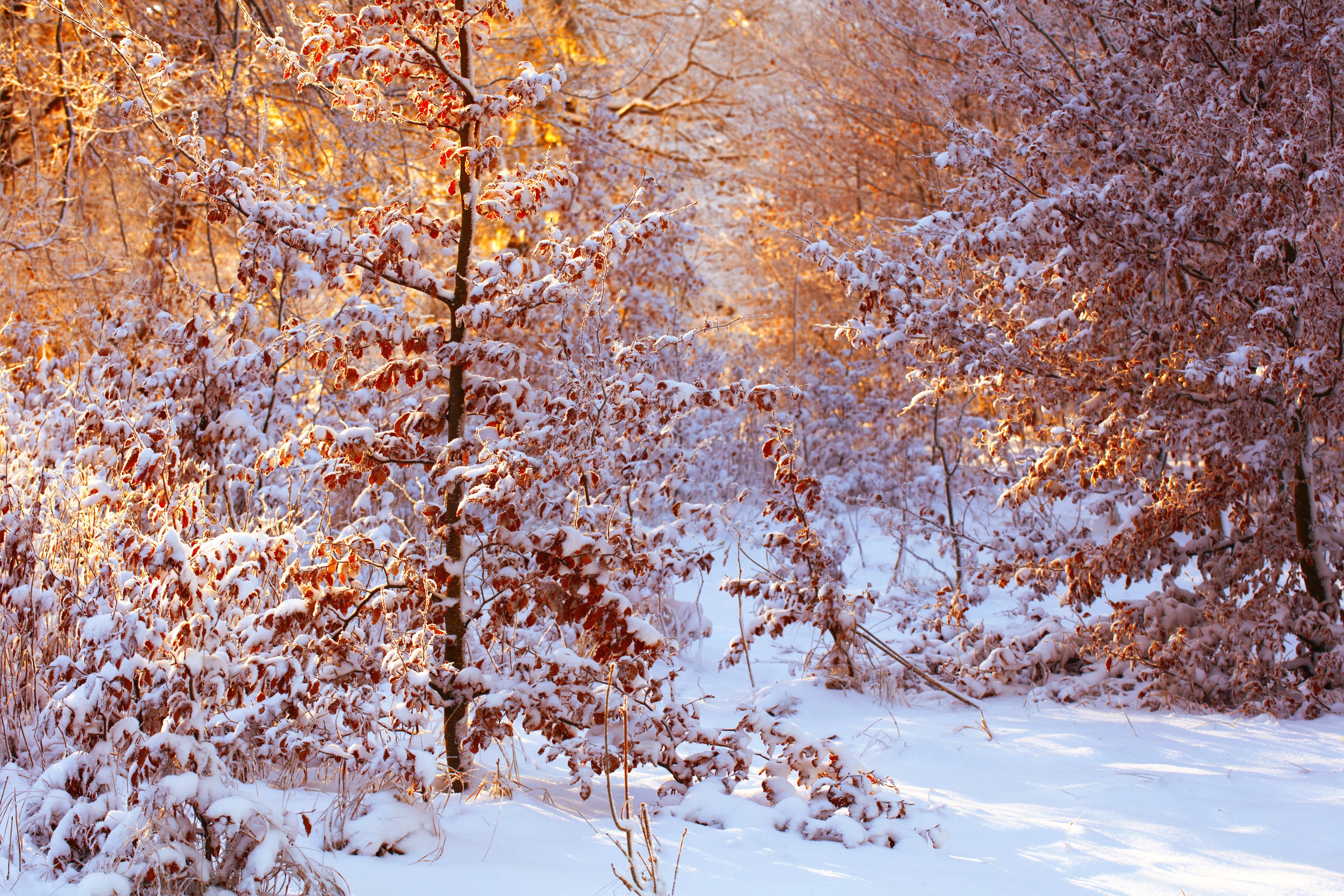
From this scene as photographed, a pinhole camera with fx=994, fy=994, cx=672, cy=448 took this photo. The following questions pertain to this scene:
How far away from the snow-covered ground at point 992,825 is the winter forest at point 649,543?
2 cm

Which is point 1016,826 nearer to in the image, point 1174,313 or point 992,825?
point 992,825

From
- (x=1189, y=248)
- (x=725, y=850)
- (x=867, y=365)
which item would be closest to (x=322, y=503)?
(x=725, y=850)

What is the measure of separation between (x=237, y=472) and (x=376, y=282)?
92.8 inches

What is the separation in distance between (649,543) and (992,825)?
1.33 metres

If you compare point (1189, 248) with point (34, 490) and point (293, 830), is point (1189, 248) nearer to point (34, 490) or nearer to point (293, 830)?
point (293, 830)

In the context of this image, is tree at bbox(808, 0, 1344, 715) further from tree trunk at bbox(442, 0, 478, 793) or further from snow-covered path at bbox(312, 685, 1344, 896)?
tree trunk at bbox(442, 0, 478, 793)

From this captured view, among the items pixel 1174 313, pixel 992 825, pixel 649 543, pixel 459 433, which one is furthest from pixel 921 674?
pixel 459 433

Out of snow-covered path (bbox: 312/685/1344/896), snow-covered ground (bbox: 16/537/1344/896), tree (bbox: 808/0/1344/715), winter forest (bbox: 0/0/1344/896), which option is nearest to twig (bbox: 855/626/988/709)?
winter forest (bbox: 0/0/1344/896)

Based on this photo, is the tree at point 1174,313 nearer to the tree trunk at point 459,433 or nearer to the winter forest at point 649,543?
the winter forest at point 649,543

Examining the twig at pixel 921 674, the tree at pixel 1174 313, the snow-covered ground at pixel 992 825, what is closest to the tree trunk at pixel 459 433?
the snow-covered ground at pixel 992 825

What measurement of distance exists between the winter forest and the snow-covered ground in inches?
0.8

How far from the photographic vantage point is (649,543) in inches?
127

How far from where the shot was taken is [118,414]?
3584 millimetres

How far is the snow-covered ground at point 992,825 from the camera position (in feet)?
8.07
